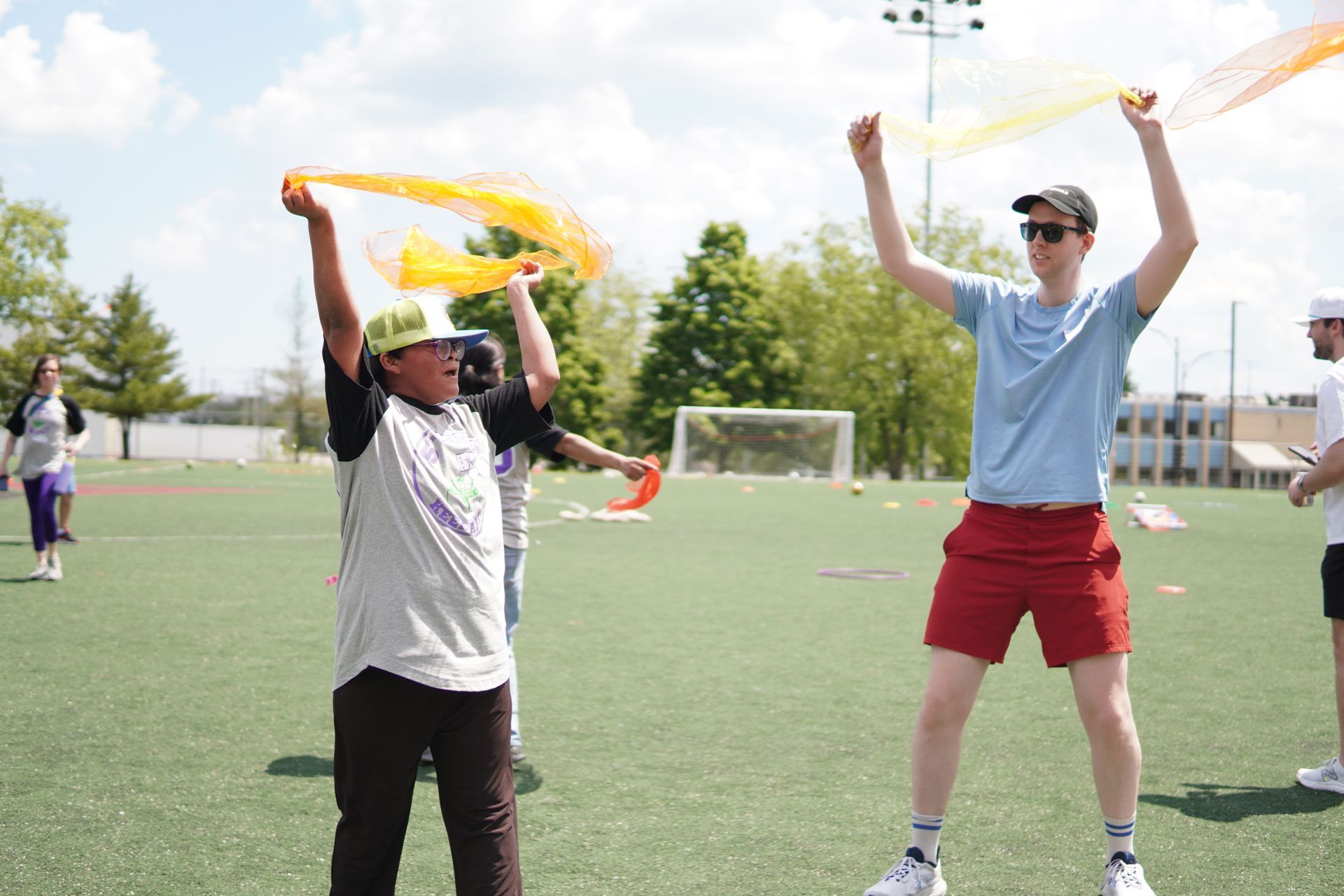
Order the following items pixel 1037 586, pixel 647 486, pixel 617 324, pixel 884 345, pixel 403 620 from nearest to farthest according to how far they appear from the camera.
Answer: pixel 403 620, pixel 1037 586, pixel 647 486, pixel 884 345, pixel 617 324

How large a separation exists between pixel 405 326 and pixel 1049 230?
207 cm

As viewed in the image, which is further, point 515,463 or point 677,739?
point 677,739

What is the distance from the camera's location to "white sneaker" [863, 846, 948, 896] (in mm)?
3600

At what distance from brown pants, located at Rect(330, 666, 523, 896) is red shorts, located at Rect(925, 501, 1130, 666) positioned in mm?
1491

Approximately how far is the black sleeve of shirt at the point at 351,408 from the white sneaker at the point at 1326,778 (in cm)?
426

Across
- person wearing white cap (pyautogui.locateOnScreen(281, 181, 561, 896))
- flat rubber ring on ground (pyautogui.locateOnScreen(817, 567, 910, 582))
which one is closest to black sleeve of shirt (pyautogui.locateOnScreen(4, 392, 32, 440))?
flat rubber ring on ground (pyautogui.locateOnScreen(817, 567, 910, 582))

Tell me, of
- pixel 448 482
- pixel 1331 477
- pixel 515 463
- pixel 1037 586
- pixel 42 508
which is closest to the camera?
pixel 448 482

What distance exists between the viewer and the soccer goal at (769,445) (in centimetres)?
4734

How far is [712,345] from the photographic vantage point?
2346 inches

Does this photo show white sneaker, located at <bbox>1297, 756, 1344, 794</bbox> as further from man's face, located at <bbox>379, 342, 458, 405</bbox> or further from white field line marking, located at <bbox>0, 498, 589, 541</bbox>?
white field line marking, located at <bbox>0, 498, 589, 541</bbox>

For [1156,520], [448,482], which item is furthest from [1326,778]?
[1156,520]

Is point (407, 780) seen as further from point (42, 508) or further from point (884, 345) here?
point (884, 345)

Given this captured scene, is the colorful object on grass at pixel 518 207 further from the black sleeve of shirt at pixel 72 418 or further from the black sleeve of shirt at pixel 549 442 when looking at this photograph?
the black sleeve of shirt at pixel 72 418

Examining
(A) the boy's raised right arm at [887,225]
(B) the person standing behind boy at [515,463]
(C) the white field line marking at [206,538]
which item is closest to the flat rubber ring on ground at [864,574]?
(C) the white field line marking at [206,538]
